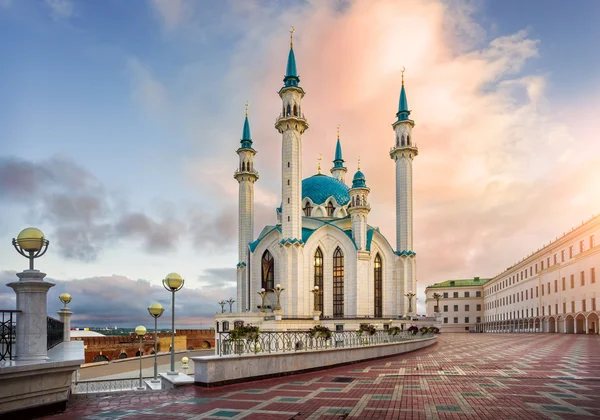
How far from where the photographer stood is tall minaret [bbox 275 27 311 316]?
148 ft

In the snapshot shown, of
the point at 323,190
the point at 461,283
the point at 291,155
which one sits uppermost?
the point at 291,155

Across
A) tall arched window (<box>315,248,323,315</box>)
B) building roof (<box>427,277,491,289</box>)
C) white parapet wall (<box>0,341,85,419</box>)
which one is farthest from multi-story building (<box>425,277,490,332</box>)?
white parapet wall (<box>0,341,85,419</box>)

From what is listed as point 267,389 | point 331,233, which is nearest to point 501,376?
point 267,389

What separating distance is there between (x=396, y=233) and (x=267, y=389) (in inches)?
1764

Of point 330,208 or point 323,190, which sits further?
point 323,190

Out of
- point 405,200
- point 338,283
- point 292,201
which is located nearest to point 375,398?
point 292,201

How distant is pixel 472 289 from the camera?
9631cm

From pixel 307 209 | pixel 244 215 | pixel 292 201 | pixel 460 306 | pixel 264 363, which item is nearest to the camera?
pixel 264 363

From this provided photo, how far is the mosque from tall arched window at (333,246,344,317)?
Answer: 106 millimetres

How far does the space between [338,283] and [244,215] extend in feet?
47.5

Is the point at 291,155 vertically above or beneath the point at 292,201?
above

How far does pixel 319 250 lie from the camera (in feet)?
166

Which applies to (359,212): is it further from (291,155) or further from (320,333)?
(320,333)

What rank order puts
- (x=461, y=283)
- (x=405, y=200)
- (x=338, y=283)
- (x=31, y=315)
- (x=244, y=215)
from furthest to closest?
(x=461, y=283) < (x=244, y=215) < (x=405, y=200) < (x=338, y=283) < (x=31, y=315)
